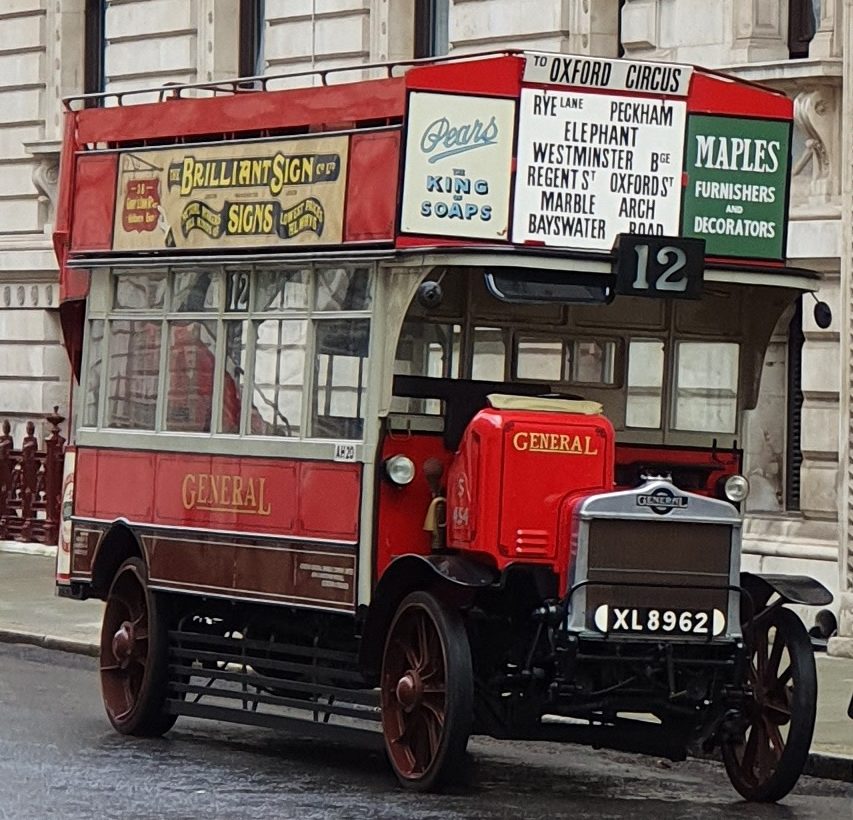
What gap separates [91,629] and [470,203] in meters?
8.68

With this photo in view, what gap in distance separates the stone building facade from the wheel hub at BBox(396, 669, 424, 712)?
2534mm

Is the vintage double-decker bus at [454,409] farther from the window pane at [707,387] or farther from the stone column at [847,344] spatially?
the stone column at [847,344]

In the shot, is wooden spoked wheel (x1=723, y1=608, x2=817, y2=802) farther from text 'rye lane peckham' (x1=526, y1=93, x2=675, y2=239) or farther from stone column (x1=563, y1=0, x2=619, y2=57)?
stone column (x1=563, y1=0, x2=619, y2=57)

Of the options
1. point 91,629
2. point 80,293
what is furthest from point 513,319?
point 91,629

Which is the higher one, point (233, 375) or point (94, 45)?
point (94, 45)

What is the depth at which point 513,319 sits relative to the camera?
12.5m

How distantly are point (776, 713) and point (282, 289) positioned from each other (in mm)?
3198

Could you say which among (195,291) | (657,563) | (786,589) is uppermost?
(195,291)

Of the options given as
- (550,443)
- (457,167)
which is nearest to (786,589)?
(550,443)

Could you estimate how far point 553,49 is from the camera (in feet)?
72.9

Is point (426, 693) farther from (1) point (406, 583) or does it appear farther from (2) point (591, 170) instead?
(2) point (591, 170)

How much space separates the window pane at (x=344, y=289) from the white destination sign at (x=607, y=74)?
1.22m

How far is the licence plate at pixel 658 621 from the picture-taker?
11273 millimetres

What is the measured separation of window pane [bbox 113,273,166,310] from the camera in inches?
537
